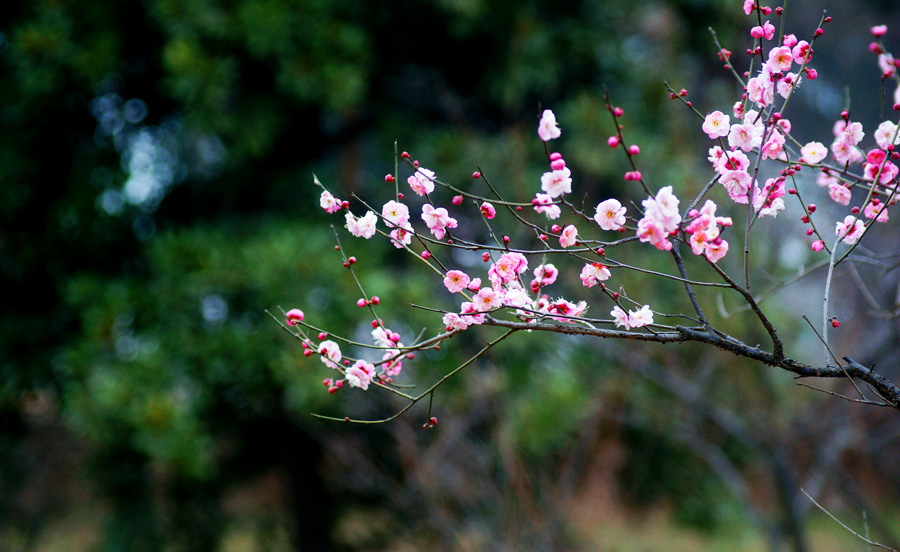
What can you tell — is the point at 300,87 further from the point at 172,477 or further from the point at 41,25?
the point at 172,477

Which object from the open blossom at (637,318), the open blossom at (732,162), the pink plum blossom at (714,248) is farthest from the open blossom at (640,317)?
the open blossom at (732,162)

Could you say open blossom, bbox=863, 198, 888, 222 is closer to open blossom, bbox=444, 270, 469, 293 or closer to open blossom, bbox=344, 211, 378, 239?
open blossom, bbox=444, 270, 469, 293

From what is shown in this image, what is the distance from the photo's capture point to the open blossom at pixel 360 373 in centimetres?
95

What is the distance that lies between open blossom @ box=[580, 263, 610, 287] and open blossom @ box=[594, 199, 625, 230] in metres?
0.07

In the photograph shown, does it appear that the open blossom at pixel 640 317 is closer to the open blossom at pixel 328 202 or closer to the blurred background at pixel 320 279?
the open blossom at pixel 328 202

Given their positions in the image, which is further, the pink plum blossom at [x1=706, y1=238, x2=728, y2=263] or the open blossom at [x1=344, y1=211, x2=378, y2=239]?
the open blossom at [x1=344, y1=211, x2=378, y2=239]

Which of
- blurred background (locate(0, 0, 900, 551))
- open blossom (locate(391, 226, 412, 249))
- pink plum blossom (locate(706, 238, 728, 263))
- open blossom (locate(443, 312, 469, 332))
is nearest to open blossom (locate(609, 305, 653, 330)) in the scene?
pink plum blossom (locate(706, 238, 728, 263))

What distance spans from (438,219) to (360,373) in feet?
0.87

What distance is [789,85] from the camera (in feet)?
3.06

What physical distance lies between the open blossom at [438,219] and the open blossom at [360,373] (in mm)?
229

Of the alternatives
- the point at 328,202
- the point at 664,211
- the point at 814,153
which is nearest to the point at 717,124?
the point at 814,153

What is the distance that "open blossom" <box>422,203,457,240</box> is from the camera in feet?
3.15

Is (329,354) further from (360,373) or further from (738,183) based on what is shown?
(738,183)

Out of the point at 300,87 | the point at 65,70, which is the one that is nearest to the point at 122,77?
the point at 65,70
